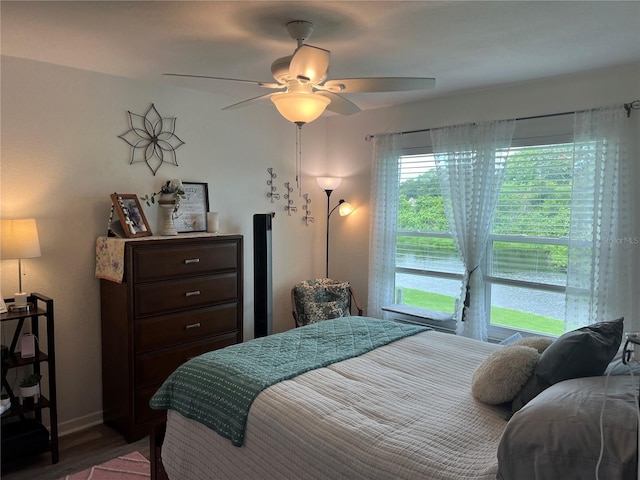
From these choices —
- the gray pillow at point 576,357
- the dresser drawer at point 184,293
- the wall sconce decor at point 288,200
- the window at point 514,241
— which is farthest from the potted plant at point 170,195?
the gray pillow at point 576,357

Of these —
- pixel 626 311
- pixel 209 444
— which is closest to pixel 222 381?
pixel 209 444

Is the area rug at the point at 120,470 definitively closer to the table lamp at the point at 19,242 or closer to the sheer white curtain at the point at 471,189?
the table lamp at the point at 19,242

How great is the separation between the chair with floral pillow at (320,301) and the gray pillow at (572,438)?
2.76 m

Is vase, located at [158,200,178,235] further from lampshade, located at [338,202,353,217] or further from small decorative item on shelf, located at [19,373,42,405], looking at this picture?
lampshade, located at [338,202,353,217]

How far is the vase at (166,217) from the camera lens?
3314 millimetres

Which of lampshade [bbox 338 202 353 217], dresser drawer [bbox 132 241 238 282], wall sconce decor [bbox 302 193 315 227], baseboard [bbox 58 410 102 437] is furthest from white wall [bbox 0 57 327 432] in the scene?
lampshade [bbox 338 202 353 217]

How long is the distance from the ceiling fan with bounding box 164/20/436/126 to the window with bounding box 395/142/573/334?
5.19 feet

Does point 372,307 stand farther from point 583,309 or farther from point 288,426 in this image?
point 288,426

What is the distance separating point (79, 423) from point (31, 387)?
635 mm

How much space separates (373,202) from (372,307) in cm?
→ 100

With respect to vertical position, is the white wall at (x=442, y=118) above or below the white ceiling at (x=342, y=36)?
below

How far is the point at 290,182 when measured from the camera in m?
4.44

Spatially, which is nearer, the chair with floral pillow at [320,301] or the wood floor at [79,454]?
the wood floor at [79,454]

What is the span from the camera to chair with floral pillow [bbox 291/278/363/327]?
4076 mm
